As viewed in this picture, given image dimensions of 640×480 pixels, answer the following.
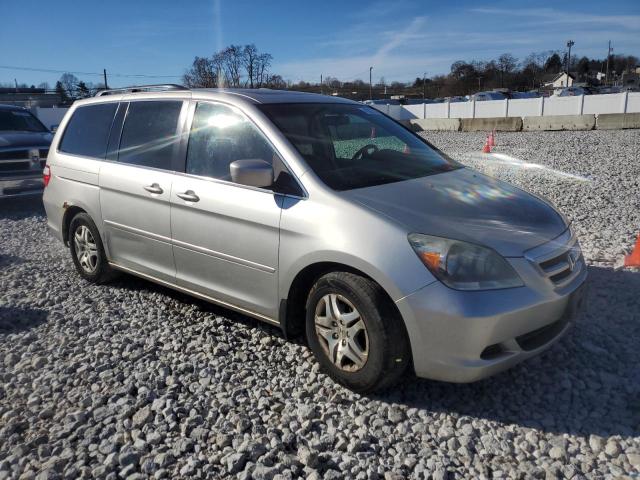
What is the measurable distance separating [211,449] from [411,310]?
1267mm

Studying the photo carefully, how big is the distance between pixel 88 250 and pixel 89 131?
1.16 meters

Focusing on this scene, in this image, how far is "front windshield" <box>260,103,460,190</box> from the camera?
139 inches

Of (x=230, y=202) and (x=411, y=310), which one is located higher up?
(x=230, y=202)

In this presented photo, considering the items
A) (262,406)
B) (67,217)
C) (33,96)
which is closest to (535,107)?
(67,217)

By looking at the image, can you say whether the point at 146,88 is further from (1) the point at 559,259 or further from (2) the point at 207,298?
(1) the point at 559,259

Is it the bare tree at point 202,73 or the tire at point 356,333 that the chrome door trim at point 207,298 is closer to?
the tire at point 356,333

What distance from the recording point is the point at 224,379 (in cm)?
340

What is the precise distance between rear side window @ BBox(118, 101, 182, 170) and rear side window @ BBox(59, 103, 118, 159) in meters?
0.32

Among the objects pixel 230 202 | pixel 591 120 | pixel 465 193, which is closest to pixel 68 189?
pixel 230 202

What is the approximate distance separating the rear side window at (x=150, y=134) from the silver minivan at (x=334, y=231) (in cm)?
2

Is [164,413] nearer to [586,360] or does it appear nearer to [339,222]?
[339,222]

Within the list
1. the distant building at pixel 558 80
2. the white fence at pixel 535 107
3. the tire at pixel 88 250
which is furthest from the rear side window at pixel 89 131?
the distant building at pixel 558 80

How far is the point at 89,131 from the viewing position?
16.9ft

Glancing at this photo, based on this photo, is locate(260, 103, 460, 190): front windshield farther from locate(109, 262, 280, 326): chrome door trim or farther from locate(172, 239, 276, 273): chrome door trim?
locate(109, 262, 280, 326): chrome door trim
